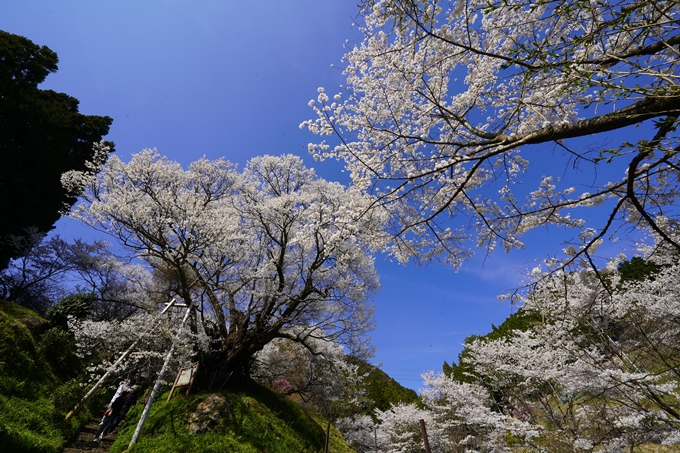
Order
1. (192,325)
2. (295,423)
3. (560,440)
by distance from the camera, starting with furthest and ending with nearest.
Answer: (295,423), (192,325), (560,440)

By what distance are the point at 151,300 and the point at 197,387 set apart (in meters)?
7.14

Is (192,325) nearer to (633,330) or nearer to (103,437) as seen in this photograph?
(103,437)

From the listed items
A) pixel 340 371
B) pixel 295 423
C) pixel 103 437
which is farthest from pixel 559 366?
pixel 103 437

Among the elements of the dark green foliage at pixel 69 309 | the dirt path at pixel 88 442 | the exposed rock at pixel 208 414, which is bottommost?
the dirt path at pixel 88 442

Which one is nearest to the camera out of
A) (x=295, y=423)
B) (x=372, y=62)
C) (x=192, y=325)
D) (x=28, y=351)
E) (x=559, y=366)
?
(x=372, y=62)

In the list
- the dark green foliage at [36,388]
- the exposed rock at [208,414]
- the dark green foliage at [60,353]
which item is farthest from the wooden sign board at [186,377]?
the dark green foliage at [60,353]

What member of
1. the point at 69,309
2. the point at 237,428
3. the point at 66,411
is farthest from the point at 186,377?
the point at 69,309

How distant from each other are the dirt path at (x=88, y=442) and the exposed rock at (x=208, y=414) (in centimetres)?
178

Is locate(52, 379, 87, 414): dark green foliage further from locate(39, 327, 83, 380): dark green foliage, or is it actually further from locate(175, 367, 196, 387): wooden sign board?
locate(175, 367, 196, 387): wooden sign board

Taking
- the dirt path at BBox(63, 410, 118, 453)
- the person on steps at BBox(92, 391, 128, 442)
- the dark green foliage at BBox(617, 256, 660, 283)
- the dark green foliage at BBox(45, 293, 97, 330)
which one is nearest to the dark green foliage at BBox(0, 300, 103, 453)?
the dirt path at BBox(63, 410, 118, 453)

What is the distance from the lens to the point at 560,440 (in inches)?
251

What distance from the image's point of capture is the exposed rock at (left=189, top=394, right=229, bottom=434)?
7055 mm

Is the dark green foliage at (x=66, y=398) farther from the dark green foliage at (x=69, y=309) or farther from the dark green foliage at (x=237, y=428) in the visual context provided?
the dark green foliage at (x=69, y=309)

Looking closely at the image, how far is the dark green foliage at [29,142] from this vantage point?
35.8ft
